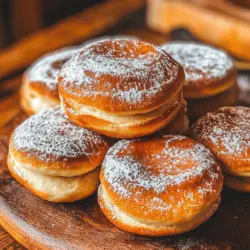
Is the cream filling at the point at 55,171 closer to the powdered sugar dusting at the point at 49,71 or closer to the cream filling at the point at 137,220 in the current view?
the cream filling at the point at 137,220

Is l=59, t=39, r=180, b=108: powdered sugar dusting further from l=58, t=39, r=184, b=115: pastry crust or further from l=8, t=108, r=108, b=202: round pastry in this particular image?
l=8, t=108, r=108, b=202: round pastry

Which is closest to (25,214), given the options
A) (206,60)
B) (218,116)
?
(218,116)

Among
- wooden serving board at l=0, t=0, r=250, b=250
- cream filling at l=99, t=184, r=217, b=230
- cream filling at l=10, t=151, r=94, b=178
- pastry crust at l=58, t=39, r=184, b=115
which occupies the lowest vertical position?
wooden serving board at l=0, t=0, r=250, b=250

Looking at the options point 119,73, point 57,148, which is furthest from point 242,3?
point 57,148

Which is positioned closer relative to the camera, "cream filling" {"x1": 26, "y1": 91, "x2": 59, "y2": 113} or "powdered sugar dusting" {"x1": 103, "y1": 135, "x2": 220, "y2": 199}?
"powdered sugar dusting" {"x1": 103, "y1": 135, "x2": 220, "y2": 199}

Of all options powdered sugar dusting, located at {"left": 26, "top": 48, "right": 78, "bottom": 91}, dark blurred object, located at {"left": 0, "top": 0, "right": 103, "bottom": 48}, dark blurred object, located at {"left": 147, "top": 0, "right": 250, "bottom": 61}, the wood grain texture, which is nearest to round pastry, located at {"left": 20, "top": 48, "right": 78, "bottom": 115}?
powdered sugar dusting, located at {"left": 26, "top": 48, "right": 78, "bottom": 91}

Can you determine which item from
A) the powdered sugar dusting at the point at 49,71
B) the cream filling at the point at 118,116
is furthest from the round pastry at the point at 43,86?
the cream filling at the point at 118,116

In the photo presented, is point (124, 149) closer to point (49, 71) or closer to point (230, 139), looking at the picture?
point (230, 139)

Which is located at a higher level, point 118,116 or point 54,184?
point 118,116
